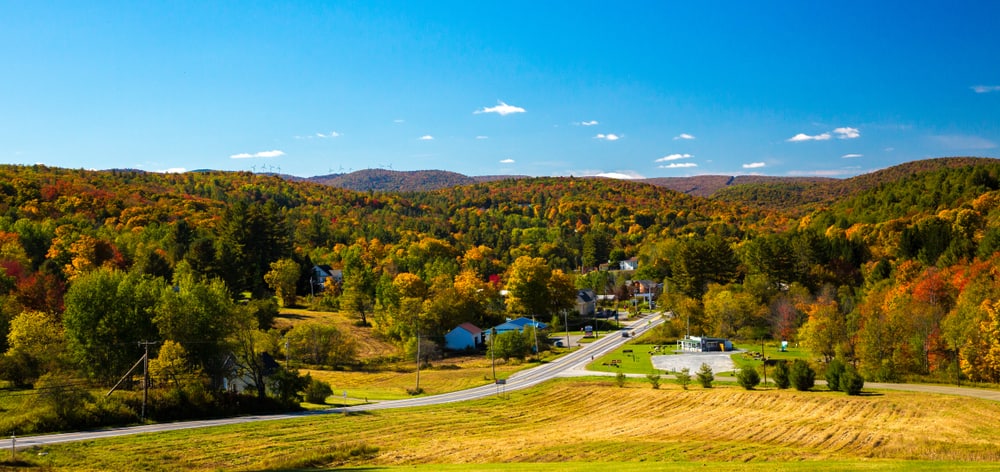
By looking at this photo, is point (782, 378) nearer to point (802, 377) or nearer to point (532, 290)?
point (802, 377)

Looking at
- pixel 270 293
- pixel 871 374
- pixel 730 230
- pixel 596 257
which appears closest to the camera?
pixel 871 374

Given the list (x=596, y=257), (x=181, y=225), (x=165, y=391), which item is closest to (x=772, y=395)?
(x=165, y=391)

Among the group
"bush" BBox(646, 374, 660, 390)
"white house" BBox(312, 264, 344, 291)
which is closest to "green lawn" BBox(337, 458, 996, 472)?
"bush" BBox(646, 374, 660, 390)

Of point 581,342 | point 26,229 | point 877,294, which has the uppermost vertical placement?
point 26,229

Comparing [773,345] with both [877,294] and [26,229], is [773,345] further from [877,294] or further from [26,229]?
[26,229]

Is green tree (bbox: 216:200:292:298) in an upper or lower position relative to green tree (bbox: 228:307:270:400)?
upper

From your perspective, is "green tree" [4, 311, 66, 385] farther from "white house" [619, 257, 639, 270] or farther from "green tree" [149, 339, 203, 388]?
"white house" [619, 257, 639, 270]
